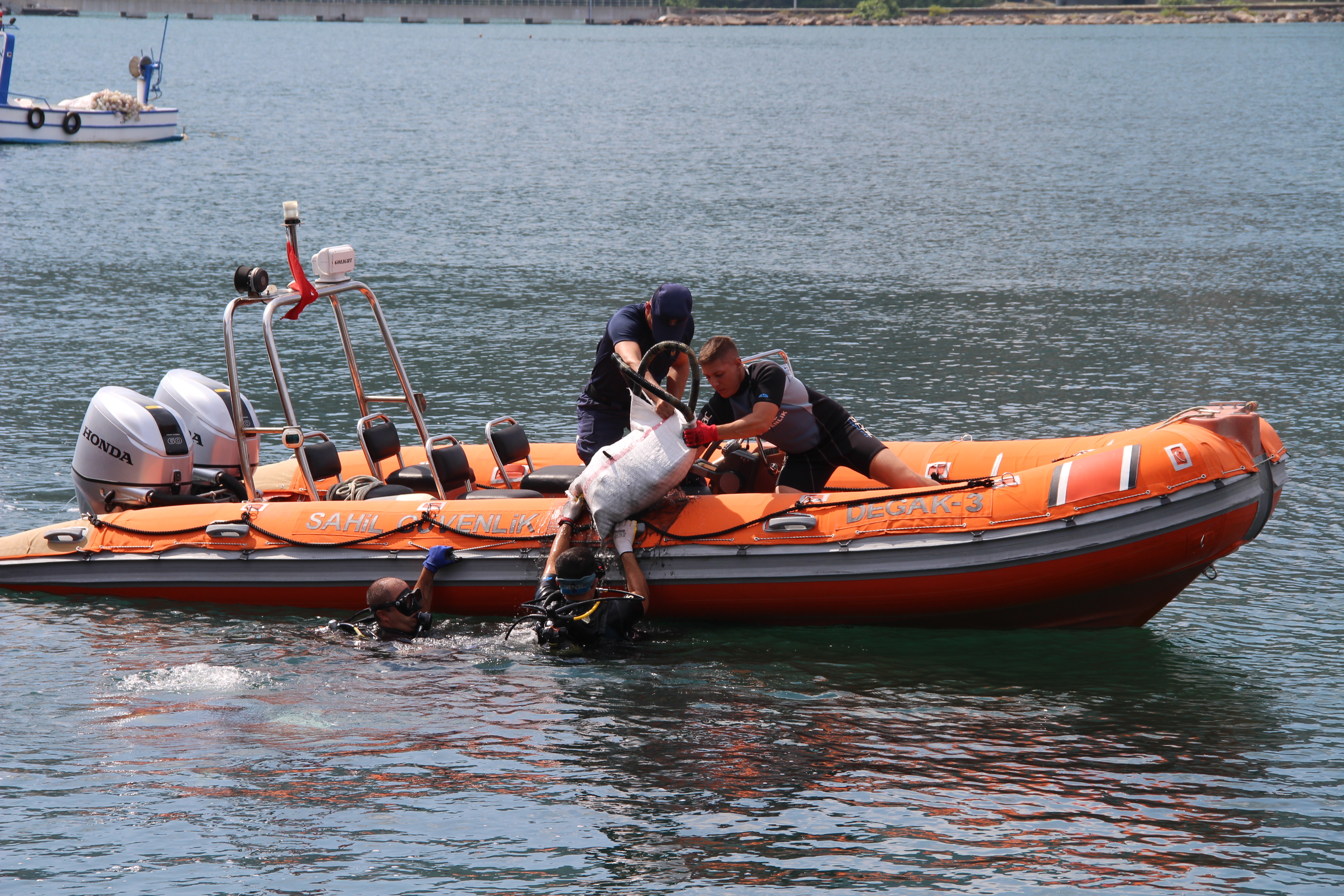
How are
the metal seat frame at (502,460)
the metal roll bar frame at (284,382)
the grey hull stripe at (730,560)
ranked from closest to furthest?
the grey hull stripe at (730,560) < the metal roll bar frame at (284,382) < the metal seat frame at (502,460)

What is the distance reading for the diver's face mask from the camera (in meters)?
7.18

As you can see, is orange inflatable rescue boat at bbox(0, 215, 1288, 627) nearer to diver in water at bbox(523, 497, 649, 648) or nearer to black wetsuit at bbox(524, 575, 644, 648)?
diver in water at bbox(523, 497, 649, 648)

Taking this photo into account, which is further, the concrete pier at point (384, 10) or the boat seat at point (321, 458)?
the concrete pier at point (384, 10)

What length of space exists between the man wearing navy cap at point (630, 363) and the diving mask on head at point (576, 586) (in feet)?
3.04

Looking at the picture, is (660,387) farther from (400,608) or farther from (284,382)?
(284,382)

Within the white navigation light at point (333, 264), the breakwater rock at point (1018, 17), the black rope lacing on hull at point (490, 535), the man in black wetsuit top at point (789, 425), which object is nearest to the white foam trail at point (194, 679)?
the black rope lacing on hull at point (490, 535)

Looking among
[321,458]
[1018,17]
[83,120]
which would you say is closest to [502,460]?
[321,458]

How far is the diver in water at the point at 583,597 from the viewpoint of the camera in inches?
274

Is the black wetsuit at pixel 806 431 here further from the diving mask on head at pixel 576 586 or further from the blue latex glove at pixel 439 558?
the blue latex glove at pixel 439 558

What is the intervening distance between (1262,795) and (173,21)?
123m

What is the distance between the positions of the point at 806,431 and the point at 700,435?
34.6 inches

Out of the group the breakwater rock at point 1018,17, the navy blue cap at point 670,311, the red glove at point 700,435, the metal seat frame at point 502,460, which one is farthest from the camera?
the breakwater rock at point 1018,17

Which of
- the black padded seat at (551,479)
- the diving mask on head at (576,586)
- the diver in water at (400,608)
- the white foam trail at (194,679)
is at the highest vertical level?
the black padded seat at (551,479)

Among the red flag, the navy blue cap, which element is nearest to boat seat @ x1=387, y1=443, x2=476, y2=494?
the red flag
